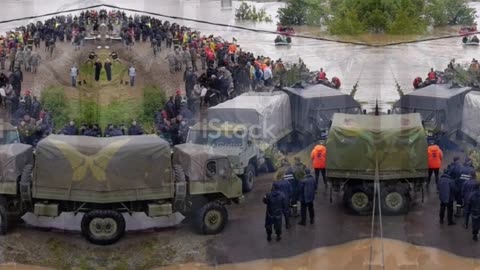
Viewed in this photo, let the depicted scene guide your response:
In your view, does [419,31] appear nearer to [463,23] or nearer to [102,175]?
[463,23]

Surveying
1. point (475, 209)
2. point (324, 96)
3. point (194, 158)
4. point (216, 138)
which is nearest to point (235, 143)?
point (216, 138)

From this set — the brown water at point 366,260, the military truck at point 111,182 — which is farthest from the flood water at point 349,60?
the military truck at point 111,182

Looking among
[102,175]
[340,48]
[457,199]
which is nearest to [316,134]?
[340,48]

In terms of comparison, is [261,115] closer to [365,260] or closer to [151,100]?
[151,100]

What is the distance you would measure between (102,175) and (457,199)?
9.22 ft

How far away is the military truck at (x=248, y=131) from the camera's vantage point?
23.8 ft

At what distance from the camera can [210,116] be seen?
291 inches

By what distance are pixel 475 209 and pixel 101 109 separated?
3.07m

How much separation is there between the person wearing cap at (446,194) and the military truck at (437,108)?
0.34m

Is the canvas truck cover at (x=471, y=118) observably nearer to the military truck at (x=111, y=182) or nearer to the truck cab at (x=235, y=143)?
the truck cab at (x=235, y=143)

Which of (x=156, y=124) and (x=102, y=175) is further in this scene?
(x=156, y=124)

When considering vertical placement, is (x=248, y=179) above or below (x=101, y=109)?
below

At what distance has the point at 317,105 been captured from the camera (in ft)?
24.2

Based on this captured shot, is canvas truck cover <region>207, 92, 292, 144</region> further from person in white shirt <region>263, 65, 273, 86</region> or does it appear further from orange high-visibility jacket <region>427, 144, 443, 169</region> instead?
orange high-visibility jacket <region>427, 144, 443, 169</region>
